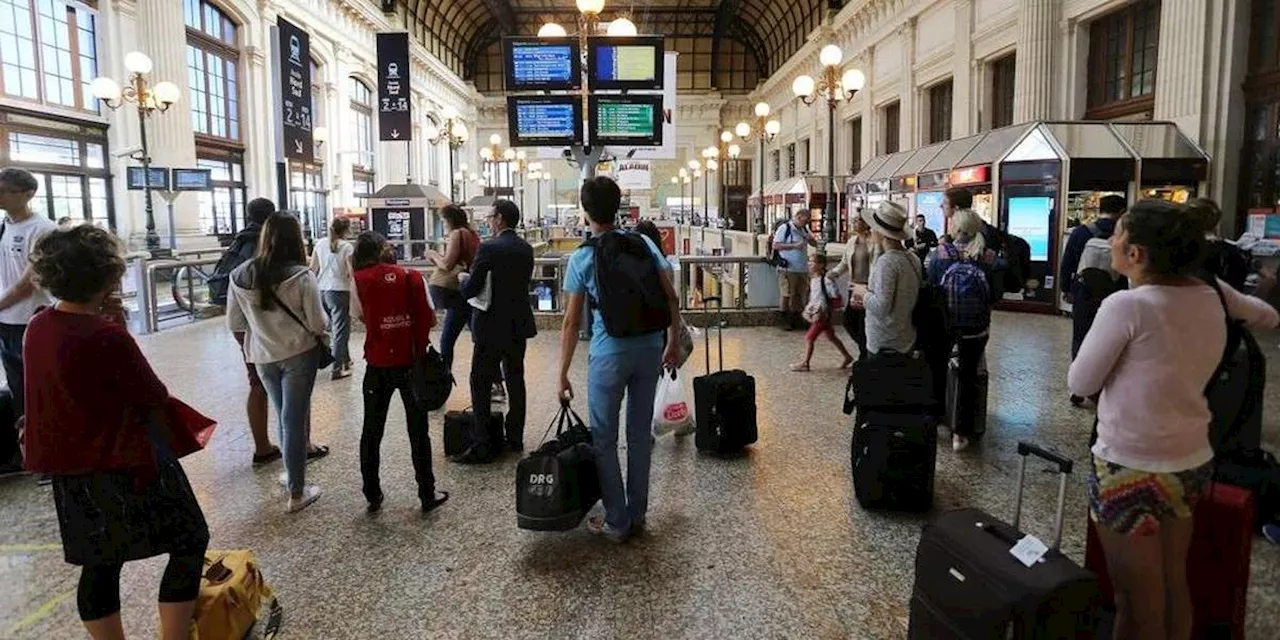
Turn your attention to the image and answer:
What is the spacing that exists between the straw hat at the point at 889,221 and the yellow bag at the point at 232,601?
3.66 m

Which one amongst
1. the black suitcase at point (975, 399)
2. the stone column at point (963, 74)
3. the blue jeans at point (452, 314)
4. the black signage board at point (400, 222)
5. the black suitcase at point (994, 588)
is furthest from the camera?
the black signage board at point (400, 222)

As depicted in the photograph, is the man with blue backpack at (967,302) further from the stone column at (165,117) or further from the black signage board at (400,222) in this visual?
the stone column at (165,117)

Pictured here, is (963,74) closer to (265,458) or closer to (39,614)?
(265,458)

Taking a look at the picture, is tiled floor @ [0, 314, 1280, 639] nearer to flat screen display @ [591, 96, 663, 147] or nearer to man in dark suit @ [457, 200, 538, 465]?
man in dark suit @ [457, 200, 538, 465]

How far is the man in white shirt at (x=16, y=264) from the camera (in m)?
4.52

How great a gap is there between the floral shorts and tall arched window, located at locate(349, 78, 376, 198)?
34.0 metres

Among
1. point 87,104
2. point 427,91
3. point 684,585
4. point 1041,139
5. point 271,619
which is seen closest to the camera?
point 271,619

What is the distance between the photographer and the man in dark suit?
514cm

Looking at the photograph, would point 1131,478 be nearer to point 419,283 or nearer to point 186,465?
point 419,283

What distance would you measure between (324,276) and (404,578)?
5.12m

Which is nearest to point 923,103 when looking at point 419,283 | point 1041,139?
point 1041,139

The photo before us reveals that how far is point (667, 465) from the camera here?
5.14 meters

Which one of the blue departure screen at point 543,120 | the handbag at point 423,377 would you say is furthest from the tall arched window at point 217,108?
the handbag at point 423,377

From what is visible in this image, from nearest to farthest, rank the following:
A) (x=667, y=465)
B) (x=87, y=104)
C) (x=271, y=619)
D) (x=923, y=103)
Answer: (x=271, y=619), (x=667, y=465), (x=87, y=104), (x=923, y=103)
